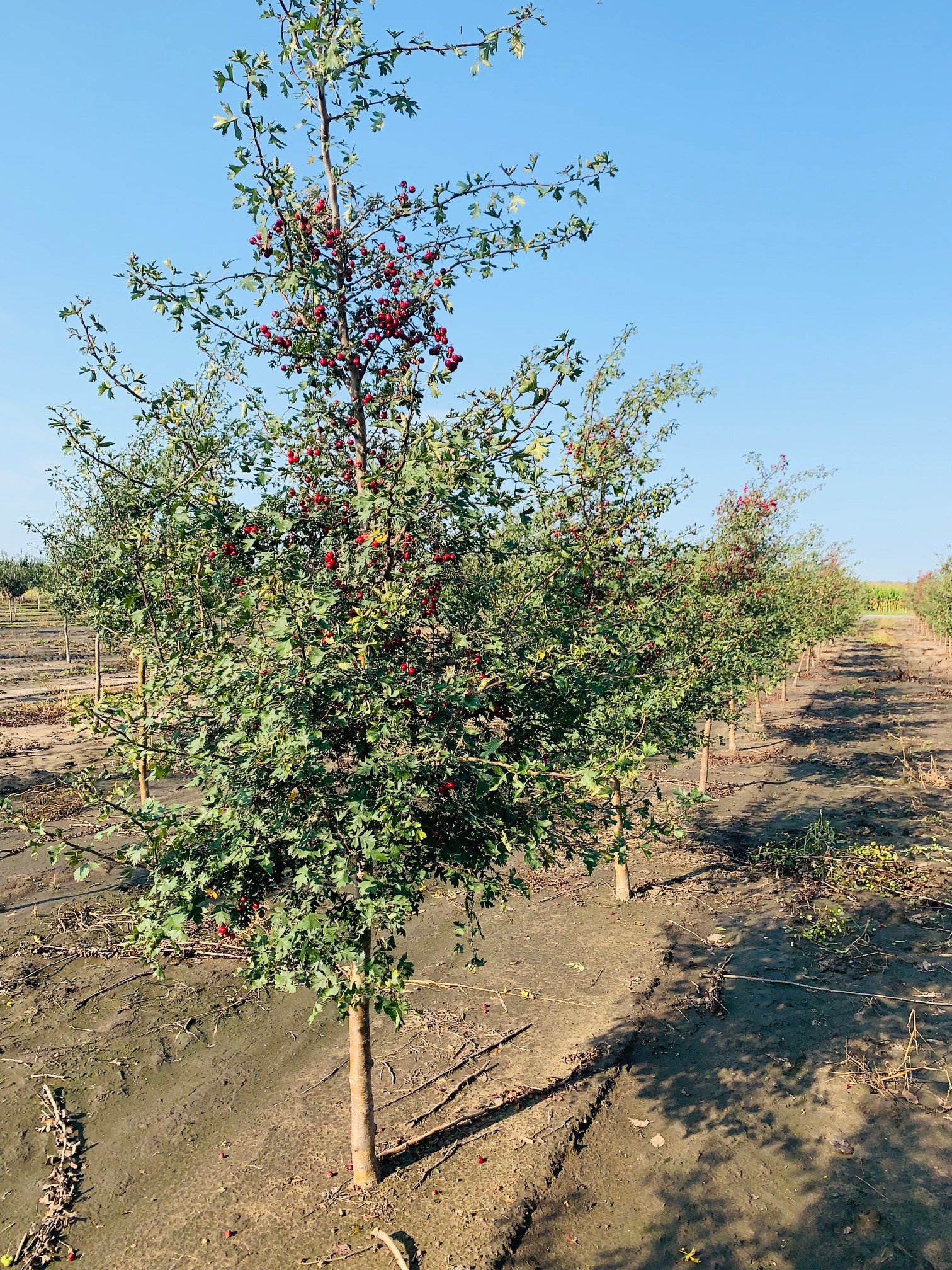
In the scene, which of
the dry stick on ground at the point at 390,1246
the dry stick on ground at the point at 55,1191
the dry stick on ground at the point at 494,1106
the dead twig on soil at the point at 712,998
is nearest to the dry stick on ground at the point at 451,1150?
the dry stick on ground at the point at 494,1106

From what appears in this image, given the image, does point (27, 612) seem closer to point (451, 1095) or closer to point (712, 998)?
point (451, 1095)

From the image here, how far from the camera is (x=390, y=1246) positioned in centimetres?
562

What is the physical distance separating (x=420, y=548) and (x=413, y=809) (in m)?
1.86

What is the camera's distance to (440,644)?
5207 millimetres

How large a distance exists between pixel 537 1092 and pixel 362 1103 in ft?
7.34

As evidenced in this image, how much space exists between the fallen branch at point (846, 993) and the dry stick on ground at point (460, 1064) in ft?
10.3

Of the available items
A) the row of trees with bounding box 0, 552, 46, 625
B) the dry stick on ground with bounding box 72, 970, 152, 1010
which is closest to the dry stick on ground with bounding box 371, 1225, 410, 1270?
the dry stick on ground with bounding box 72, 970, 152, 1010

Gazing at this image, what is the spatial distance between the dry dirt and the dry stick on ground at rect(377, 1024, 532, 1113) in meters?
0.03

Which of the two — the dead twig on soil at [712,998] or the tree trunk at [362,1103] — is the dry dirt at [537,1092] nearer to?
the dead twig on soil at [712,998]

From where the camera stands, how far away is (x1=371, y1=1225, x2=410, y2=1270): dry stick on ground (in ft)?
18.0

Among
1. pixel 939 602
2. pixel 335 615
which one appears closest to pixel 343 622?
pixel 335 615

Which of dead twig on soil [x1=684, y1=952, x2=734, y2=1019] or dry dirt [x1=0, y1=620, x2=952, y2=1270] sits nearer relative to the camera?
dry dirt [x1=0, y1=620, x2=952, y2=1270]

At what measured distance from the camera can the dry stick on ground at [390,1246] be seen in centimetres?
548

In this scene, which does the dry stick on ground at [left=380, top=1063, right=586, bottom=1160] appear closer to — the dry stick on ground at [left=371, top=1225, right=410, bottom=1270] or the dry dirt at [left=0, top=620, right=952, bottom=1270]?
the dry dirt at [left=0, top=620, right=952, bottom=1270]
